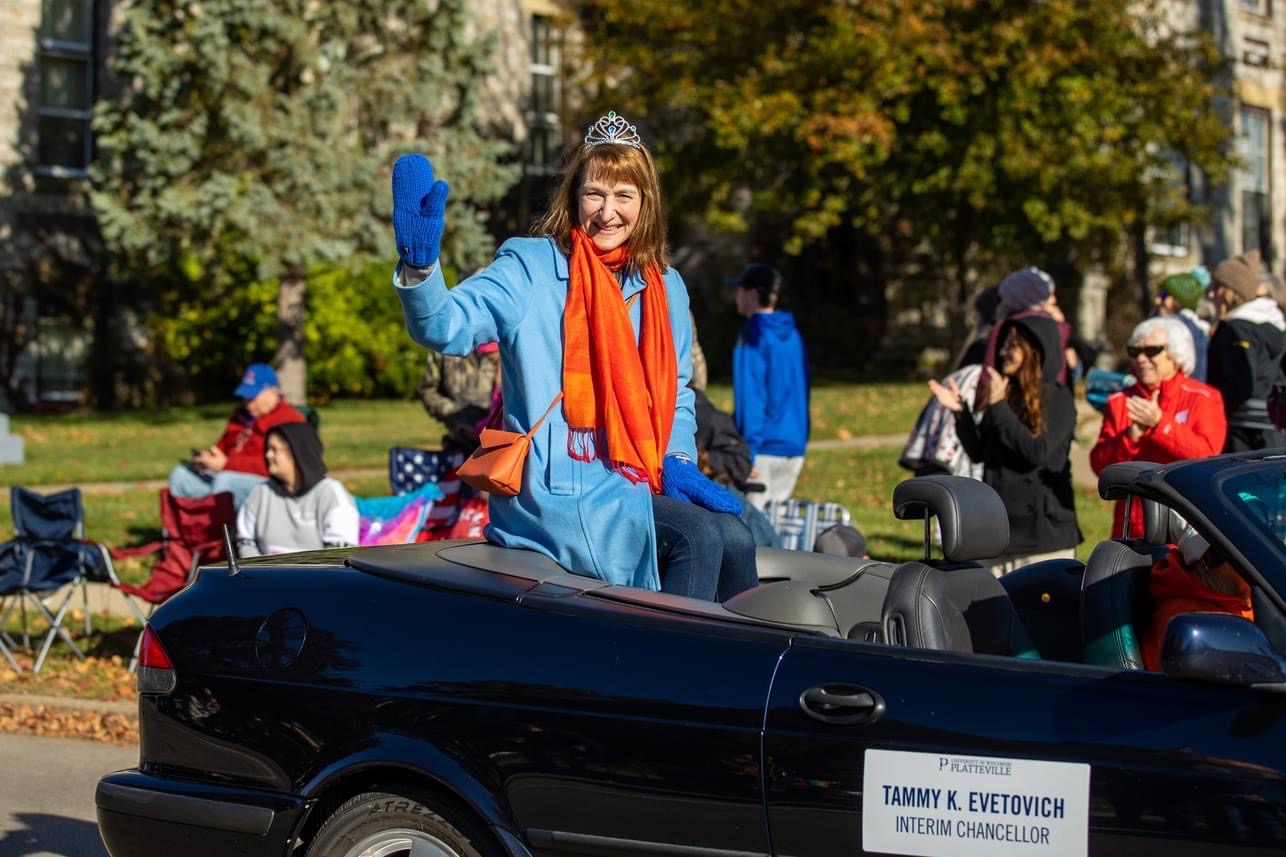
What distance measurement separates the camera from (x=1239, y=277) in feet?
29.7

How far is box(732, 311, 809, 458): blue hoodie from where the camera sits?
10172mm

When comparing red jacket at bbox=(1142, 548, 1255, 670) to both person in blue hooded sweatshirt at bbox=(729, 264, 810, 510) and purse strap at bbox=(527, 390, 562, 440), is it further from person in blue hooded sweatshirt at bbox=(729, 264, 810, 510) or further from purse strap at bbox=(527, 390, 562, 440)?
Result: person in blue hooded sweatshirt at bbox=(729, 264, 810, 510)

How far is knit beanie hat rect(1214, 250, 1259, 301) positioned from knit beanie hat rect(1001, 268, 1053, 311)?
1026mm

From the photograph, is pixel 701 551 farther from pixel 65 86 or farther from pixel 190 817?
pixel 65 86

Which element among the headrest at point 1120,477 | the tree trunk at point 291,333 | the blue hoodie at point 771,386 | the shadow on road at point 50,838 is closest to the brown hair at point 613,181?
the headrest at point 1120,477

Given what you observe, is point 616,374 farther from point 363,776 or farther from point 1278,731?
point 1278,731

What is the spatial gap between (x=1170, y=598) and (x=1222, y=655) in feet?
3.51

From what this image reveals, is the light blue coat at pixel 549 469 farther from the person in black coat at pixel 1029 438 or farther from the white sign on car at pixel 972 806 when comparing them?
the person in black coat at pixel 1029 438

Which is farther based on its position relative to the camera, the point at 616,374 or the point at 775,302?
the point at 775,302

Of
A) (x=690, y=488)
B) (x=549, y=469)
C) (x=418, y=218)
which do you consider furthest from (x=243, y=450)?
(x=418, y=218)

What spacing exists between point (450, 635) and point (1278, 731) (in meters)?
1.80

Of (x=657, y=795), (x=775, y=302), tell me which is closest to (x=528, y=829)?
(x=657, y=795)

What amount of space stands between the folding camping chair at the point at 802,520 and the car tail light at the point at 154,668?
5.35 m

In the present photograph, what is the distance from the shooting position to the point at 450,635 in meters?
4.00
